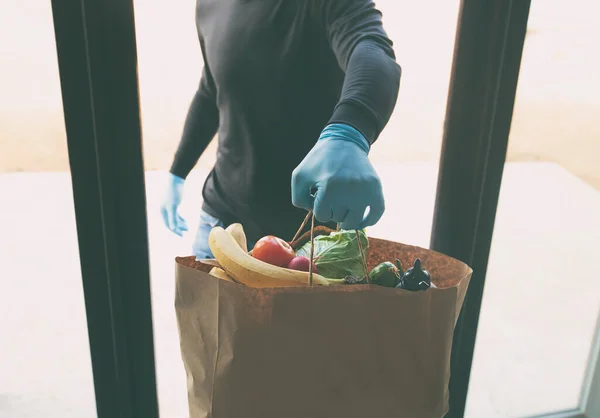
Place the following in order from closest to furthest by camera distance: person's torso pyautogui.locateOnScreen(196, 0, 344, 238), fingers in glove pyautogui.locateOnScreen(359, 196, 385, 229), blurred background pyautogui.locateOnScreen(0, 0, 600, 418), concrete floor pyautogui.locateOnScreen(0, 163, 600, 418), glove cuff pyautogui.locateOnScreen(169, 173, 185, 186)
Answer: fingers in glove pyautogui.locateOnScreen(359, 196, 385, 229), person's torso pyautogui.locateOnScreen(196, 0, 344, 238), blurred background pyautogui.locateOnScreen(0, 0, 600, 418), glove cuff pyautogui.locateOnScreen(169, 173, 185, 186), concrete floor pyautogui.locateOnScreen(0, 163, 600, 418)

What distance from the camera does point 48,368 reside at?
1445 mm

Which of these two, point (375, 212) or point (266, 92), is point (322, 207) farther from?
point (266, 92)

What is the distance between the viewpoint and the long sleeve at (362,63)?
72cm

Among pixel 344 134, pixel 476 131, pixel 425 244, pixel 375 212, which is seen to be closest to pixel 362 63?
pixel 344 134

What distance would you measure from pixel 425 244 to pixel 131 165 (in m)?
1.29

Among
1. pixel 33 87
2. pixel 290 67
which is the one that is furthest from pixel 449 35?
pixel 33 87

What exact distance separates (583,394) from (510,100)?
3.07 ft

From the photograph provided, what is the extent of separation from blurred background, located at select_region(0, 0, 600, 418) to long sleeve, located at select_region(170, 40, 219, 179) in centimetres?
4

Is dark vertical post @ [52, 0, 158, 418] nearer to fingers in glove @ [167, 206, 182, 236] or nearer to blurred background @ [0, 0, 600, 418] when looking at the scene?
blurred background @ [0, 0, 600, 418]

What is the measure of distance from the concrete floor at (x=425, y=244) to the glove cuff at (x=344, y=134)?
43cm

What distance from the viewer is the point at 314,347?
61cm

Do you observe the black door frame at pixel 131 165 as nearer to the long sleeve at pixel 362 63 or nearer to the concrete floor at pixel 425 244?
the concrete floor at pixel 425 244

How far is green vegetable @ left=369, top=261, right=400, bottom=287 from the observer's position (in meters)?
0.64

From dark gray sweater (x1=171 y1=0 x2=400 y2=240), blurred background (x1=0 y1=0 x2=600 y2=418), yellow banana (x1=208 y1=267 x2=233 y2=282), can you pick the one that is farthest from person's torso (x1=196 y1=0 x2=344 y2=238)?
yellow banana (x1=208 y1=267 x2=233 y2=282)
